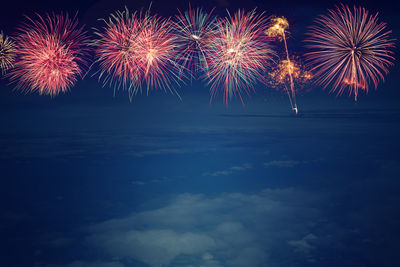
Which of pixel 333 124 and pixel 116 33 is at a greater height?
pixel 116 33

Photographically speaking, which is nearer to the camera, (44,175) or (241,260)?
(241,260)

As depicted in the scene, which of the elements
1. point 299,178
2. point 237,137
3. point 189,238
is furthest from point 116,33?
point 237,137

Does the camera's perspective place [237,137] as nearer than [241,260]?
No

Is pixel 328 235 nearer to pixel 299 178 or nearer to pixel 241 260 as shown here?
pixel 241 260

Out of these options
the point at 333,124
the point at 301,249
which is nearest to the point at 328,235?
the point at 301,249

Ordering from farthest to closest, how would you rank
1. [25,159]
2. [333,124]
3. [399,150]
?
[333,124]
[399,150]
[25,159]

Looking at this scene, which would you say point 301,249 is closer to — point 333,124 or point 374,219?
point 374,219

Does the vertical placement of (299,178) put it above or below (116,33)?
below

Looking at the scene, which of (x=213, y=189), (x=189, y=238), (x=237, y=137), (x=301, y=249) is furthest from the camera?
(x=237, y=137)

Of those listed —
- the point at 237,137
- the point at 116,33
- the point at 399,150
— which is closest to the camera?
the point at 116,33
